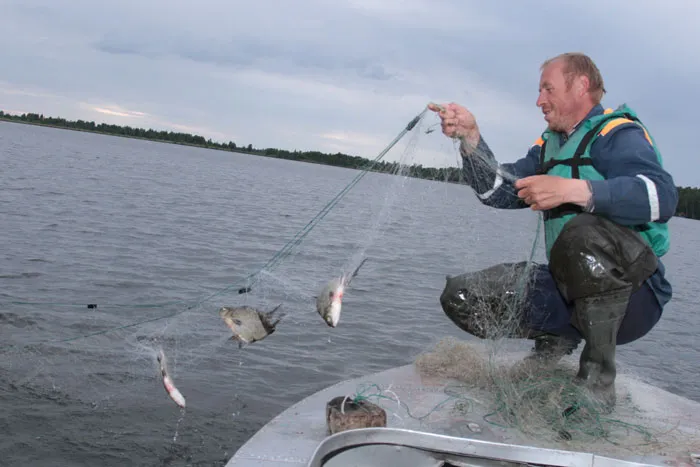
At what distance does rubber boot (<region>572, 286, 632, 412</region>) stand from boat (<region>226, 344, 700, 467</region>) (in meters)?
0.19

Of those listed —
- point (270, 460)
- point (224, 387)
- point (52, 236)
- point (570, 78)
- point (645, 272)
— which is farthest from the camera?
point (52, 236)

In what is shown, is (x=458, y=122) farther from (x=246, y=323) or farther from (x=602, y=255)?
(x=246, y=323)

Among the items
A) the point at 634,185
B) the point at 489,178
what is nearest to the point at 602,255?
the point at 634,185

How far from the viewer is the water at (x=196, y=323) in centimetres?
583

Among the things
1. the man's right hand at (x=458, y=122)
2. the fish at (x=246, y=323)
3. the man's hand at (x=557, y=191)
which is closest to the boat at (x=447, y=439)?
the fish at (x=246, y=323)

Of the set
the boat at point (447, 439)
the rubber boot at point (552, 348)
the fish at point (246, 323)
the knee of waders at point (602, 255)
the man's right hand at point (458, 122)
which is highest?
the man's right hand at point (458, 122)

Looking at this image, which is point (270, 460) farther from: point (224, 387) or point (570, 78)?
point (224, 387)

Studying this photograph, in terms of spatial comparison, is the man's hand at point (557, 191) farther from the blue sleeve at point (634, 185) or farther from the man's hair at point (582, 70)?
the man's hair at point (582, 70)

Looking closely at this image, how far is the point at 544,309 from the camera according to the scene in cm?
450

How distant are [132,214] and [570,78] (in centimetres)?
1751

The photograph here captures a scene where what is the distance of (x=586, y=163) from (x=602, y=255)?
681 millimetres

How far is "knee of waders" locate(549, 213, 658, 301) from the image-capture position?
384 centimetres

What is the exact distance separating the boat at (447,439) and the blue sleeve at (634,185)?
125 centimetres

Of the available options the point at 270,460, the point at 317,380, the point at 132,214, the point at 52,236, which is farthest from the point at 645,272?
the point at 132,214
